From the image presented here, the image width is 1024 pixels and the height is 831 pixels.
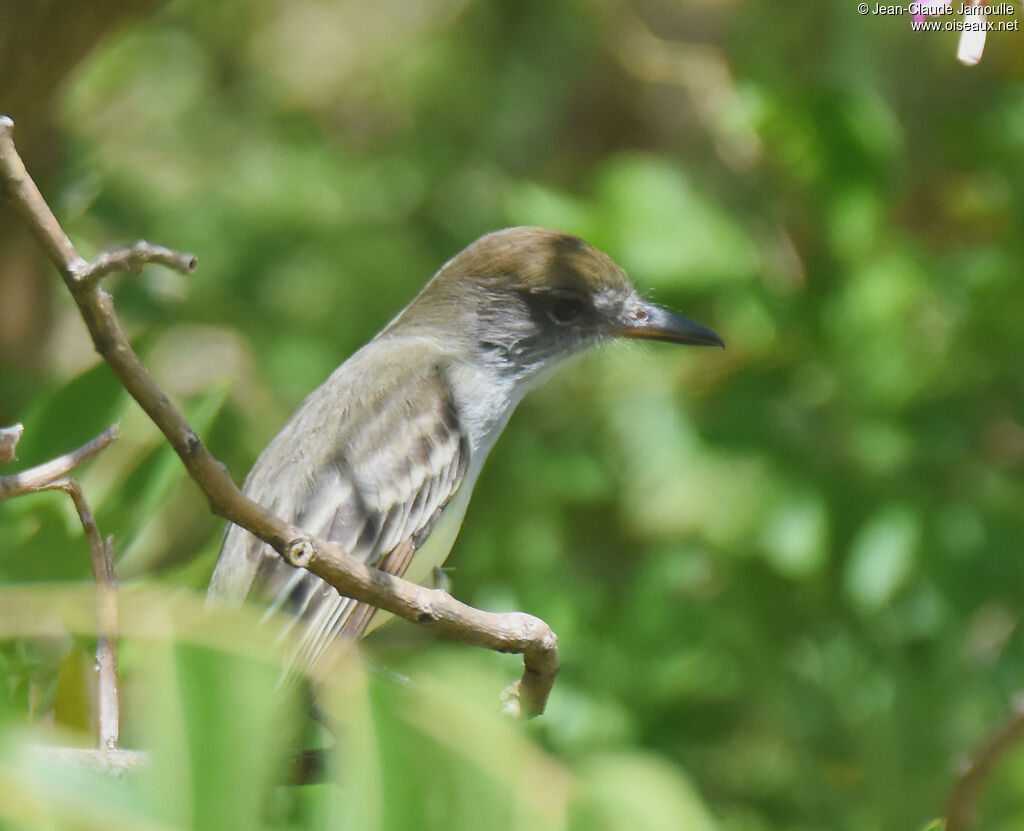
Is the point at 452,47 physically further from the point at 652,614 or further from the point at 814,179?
the point at 652,614

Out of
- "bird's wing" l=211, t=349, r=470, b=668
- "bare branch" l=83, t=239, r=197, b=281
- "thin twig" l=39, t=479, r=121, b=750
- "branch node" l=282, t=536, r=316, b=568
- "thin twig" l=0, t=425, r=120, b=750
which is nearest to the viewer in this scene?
"bare branch" l=83, t=239, r=197, b=281

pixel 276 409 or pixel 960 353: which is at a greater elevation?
pixel 960 353

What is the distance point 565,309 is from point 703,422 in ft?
2.48

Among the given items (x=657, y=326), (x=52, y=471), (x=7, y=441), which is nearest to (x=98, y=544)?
(x=52, y=471)

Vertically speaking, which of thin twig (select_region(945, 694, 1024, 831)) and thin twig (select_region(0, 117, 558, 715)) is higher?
thin twig (select_region(0, 117, 558, 715))

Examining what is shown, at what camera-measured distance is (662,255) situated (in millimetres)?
3904

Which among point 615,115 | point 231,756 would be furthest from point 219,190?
point 231,756

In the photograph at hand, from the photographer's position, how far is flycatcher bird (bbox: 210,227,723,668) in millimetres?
3023

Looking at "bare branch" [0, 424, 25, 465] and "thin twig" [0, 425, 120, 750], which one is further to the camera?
"thin twig" [0, 425, 120, 750]

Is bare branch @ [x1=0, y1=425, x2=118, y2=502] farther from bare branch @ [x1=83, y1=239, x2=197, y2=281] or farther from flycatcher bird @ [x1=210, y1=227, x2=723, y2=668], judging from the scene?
flycatcher bird @ [x1=210, y1=227, x2=723, y2=668]

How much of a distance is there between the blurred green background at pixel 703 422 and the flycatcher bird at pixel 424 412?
19 centimetres

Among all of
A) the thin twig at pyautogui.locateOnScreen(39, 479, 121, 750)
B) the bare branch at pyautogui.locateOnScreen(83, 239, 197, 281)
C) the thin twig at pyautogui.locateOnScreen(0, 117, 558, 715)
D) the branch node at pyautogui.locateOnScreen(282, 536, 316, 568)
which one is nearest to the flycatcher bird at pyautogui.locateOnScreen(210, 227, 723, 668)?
the thin twig at pyautogui.locateOnScreen(39, 479, 121, 750)

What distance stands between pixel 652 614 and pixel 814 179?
150 centimetres

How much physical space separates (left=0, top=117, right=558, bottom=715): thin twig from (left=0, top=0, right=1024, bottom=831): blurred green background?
1.22 ft
